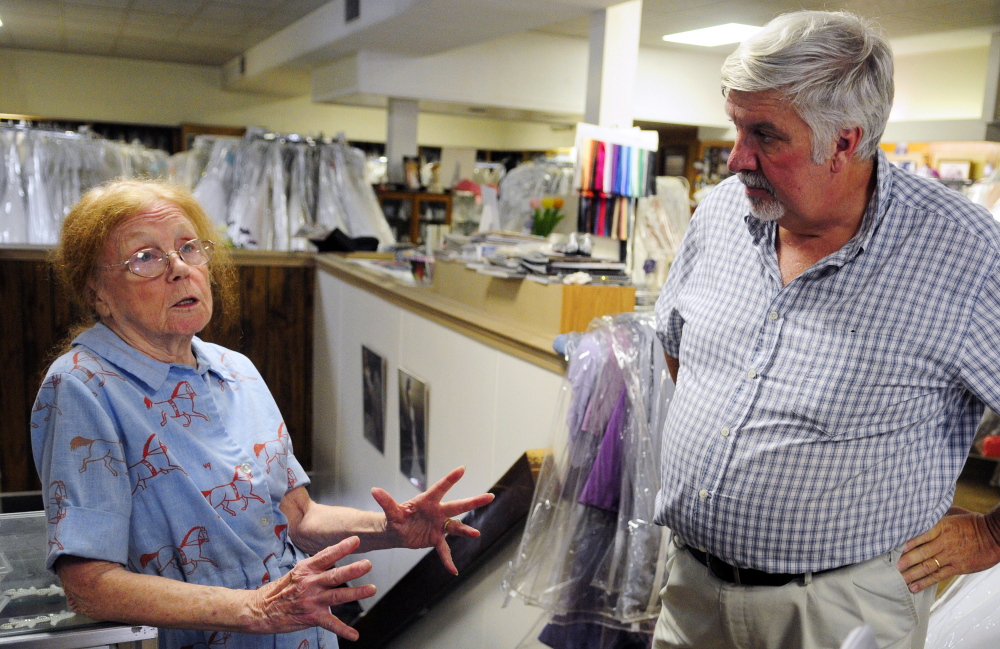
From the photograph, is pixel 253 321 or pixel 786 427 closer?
pixel 786 427

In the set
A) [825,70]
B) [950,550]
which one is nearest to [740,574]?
[950,550]

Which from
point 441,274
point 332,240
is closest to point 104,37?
point 332,240

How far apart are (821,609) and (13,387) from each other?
167 inches

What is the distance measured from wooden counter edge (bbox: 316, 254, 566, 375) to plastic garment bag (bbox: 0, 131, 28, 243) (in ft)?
9.47

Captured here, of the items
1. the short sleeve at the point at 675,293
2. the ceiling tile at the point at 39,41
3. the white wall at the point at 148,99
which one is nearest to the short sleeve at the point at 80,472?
the short sleeve at the point at 675,293

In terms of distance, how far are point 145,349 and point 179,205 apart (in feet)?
0.98

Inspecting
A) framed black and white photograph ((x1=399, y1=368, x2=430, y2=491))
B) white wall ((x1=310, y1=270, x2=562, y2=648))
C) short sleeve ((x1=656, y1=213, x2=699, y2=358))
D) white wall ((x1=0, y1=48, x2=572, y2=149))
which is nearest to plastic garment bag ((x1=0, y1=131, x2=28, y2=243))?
white wall ((x1=310, y1=270, x2=562, y2=648))

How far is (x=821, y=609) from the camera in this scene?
4.52ft

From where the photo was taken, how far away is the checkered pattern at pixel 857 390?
1294 mm

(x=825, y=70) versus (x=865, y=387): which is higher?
(x=825, y=70)

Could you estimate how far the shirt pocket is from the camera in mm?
1317

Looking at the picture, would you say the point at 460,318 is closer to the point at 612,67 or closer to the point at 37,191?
the point at 612,67

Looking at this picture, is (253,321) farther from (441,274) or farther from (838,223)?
(838,223)

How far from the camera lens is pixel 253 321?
4.89 meters
